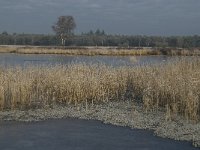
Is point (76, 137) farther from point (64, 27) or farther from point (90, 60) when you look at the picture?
point (64, 27)

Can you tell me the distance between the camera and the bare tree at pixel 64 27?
66125 mm

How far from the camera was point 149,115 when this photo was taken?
1141 centimetres

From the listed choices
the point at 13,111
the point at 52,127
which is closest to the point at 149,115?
the point at 52,127

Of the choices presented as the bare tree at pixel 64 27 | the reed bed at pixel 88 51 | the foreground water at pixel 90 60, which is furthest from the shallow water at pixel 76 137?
the bare tree at pixel 64 27

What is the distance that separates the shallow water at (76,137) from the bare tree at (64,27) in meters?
56.0

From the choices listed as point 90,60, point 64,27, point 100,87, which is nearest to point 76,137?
point 100,87

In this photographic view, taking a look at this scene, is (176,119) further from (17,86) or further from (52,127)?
(17,86)

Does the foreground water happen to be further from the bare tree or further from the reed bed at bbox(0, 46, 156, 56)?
the bare tree

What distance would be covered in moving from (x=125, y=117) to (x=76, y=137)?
210 centimetres

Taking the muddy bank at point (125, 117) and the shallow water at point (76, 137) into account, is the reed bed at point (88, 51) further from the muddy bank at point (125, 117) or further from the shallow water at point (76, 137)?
the shallow water at point (76, 137)

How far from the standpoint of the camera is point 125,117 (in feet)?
37.1

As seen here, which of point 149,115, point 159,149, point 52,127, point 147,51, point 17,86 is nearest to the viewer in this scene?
point 159,149

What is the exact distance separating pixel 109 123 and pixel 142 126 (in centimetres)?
85

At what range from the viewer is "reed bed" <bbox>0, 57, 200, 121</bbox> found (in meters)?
11.5
